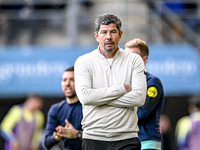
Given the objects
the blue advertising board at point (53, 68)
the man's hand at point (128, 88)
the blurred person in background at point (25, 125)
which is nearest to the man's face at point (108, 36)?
the man's hand at point (128, 88)

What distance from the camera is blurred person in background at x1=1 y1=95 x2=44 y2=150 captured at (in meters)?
10.8

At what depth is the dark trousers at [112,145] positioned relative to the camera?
3891mm

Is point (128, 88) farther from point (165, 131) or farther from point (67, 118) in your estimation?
point (165, 131)

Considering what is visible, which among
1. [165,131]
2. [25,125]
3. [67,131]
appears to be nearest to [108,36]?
[67,131]

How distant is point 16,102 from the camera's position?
11.8 m

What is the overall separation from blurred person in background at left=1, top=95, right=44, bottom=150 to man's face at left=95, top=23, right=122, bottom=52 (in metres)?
7.06

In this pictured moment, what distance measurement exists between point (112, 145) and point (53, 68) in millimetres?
6953

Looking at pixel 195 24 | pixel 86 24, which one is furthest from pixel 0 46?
pixel 195 24

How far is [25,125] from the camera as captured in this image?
1113 cm

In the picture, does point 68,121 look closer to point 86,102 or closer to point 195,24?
point 86,102

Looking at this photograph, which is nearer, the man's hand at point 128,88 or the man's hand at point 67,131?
the man's hand at point 128,88

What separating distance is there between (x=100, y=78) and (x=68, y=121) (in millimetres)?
1484

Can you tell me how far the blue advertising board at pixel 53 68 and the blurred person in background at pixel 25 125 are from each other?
601 mm

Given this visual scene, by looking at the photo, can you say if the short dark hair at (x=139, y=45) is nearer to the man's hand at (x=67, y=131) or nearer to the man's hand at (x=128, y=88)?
the man's hand at (x=128, y=88)
